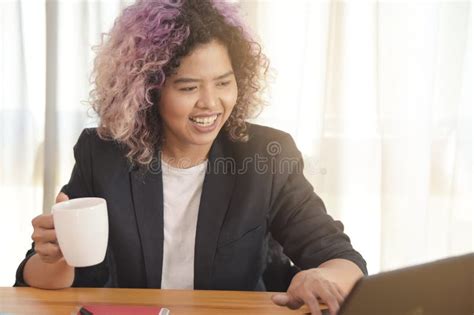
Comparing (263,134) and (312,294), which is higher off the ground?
(263,134)

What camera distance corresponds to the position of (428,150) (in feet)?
7.29

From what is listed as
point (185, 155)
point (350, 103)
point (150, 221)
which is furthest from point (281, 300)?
point (350, 103)

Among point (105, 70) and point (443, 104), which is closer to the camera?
point (105, 70)

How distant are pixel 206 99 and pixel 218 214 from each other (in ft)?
0.91

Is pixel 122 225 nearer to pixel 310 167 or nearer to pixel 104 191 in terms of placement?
pixel 104 191

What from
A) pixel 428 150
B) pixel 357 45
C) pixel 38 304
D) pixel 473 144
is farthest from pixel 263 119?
pixel 38 304

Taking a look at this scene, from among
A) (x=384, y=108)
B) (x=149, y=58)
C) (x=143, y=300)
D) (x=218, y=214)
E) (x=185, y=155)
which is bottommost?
(x=143, y=300)

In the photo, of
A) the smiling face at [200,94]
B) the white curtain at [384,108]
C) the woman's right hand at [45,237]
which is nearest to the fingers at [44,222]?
the woman's right hand at [45,237]

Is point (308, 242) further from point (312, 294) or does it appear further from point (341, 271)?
point (312, 294)

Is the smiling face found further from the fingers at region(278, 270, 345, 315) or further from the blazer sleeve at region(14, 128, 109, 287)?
the fingers at region(278, 270, 345, 315)

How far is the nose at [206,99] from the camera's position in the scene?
1302mm

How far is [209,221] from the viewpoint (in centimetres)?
132

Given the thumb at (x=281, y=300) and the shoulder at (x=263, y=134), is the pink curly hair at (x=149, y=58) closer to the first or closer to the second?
the shoulder at (x=263, y=134)

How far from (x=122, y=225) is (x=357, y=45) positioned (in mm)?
1288
